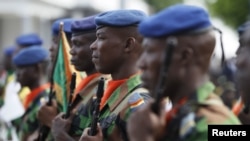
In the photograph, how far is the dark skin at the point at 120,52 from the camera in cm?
559

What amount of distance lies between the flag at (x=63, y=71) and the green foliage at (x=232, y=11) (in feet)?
84.3

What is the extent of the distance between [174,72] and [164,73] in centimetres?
9

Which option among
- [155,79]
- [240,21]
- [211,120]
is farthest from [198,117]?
[240,21]

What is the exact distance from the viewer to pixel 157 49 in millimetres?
4188

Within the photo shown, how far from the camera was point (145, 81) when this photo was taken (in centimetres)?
426

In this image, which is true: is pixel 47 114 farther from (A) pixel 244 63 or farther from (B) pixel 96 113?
(A) pixel 244 63

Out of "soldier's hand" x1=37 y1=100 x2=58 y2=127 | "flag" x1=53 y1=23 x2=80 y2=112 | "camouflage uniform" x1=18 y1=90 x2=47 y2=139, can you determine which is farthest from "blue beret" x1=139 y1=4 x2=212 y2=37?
"camouflage uniform" x1=18 y1=90 x2=47 y2=139

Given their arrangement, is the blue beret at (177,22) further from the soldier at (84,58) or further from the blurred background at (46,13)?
the blurred background at (46,13)

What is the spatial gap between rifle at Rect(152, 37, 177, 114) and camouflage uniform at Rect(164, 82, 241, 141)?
0.33ft

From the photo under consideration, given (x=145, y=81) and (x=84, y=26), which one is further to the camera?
(x=84, y=26)

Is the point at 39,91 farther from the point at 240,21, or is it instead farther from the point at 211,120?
the point at 240,21

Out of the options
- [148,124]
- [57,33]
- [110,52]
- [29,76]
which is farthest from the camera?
[29,76]

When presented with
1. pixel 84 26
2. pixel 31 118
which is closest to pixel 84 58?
pixel 84 26

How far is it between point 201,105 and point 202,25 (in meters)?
0.44
